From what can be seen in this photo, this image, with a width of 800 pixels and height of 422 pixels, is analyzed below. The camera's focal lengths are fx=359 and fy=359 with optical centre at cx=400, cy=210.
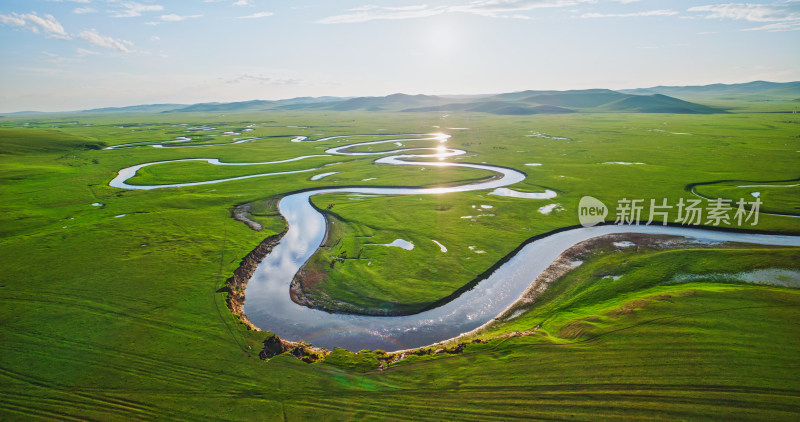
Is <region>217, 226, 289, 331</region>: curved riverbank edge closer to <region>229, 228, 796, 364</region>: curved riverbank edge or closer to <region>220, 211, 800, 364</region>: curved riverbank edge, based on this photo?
<region>220, 211, 800, 364</region>: curved riverbank edge

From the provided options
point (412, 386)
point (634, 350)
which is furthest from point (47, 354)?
point (634, 350)

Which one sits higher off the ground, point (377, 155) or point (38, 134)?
point (38, 134)

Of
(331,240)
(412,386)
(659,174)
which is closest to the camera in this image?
(412,386)

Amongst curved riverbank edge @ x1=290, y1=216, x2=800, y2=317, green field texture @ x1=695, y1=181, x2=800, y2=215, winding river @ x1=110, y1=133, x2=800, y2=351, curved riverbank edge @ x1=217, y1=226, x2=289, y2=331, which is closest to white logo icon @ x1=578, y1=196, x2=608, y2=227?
winding river @ x1=110, y1=133, x2=800, y2=351

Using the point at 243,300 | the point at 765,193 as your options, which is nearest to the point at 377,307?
→ the point at 243,300

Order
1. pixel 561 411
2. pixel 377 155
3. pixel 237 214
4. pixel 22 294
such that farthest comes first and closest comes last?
pixel 377 155 < pixel 237 214 < pixel 22 294 < pixel 561 411

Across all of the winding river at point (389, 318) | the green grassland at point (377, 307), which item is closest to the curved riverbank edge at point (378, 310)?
the winding river at point (389, 318)

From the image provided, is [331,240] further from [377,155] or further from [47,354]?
[377,155]

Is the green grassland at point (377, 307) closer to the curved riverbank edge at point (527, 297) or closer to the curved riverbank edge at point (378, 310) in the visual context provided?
the curved riverbank edge at point (378, 310)

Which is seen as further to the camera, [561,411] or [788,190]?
[788,190]
